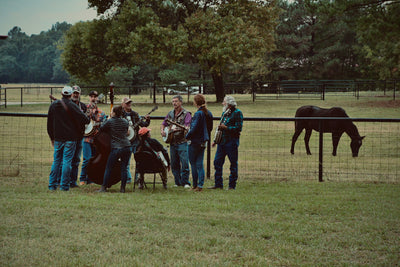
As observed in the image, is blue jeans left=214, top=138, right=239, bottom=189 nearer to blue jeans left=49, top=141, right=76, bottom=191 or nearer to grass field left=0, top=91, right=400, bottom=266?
grass field left=0, top=91, right=400, bottom=266

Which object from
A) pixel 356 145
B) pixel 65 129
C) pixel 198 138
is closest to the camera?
pixel 65 129

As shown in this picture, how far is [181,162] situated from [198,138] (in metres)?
0.73

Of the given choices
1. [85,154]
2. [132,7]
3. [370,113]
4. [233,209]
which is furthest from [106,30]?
[233,209]

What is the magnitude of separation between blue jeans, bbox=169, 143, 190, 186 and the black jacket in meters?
1.72

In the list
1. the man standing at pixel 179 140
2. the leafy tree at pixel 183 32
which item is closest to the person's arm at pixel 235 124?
the man standing at pixel 179 140

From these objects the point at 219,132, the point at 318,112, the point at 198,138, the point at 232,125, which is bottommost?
the point at 198,138

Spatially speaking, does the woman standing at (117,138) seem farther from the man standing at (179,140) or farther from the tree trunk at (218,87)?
the tree trunk at (218,87)

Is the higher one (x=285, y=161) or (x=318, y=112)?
(x=318, y=112)

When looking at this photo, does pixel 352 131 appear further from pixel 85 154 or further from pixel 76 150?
pixel 76 150

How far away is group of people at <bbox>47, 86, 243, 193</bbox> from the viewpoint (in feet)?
28.6

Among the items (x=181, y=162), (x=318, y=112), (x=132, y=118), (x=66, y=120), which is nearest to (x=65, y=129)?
(x=66, y=120)

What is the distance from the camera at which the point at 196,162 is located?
9266 millimetres

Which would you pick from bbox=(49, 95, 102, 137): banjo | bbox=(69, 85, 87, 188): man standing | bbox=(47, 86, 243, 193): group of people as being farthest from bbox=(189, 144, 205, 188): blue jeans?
bbox=(69, 85, 87, 188): man standing

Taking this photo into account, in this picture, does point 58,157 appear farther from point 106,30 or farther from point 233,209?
point 106,30
